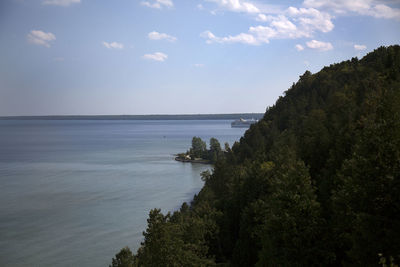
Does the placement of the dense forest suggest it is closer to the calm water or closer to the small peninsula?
the calm water

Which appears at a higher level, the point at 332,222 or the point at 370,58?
the point at 370,58

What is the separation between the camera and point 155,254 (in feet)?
49.0

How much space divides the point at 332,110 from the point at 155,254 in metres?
21.4

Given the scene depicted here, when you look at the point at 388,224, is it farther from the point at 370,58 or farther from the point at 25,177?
the point at 25,177

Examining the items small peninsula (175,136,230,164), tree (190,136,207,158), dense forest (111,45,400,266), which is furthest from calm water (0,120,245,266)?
tree (190,136,207,158)

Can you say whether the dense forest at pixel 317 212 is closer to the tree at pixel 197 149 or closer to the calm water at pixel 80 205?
the calm water at pixel 80 205

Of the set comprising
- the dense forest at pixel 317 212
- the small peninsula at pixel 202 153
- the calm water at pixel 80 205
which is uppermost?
the dense forest at pixel 317 212

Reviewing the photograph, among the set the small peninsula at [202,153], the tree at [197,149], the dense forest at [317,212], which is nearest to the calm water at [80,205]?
the small peninsula at [202,153]

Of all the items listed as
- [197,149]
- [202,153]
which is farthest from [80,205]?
[197,149]

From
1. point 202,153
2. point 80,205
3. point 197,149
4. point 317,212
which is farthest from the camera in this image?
point 197,149

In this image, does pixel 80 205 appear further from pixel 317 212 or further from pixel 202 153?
pixel 202 153

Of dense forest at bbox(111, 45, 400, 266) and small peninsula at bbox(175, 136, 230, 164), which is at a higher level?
dense forest at bbox(111, 45, 400, 266)

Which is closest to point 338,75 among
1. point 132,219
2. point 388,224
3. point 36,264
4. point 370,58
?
point 370,58

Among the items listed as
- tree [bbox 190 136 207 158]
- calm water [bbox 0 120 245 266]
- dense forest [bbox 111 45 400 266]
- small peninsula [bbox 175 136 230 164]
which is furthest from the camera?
tree [bbox 190 136 207 158]
